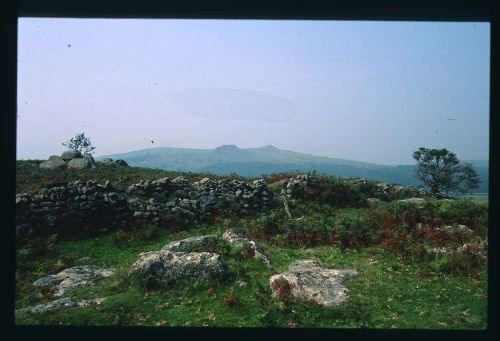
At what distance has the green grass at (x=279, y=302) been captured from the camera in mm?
6488

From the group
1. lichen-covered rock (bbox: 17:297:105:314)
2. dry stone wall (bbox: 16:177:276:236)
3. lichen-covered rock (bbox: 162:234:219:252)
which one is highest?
dry stone wall (bbox: 16:177:276:236)

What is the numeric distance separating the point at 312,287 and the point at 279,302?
2.77ft

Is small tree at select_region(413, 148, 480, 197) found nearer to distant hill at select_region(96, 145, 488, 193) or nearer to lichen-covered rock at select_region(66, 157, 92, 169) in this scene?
distant hill at select_region(96, 145, 488, 193)

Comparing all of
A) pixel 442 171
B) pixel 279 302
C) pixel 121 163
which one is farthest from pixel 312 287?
pixel 121 163

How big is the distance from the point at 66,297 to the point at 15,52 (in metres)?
5.00

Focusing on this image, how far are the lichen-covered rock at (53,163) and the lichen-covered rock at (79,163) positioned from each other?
1.34 ft

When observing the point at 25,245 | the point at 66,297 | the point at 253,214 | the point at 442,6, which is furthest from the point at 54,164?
the point at 442,6

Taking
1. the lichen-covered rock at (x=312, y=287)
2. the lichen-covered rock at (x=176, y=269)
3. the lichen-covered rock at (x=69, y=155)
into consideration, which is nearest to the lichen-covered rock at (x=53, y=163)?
the lichen-covered rock at (x=69, y=155)

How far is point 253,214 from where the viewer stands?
13812mm

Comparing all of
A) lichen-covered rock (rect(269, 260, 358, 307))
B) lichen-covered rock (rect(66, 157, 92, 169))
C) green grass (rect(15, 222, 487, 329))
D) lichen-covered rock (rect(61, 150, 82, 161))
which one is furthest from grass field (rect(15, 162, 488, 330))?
lichen-covered rock (rect(61, 150, 82, 161))

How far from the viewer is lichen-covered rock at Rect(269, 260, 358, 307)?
7.01 meters

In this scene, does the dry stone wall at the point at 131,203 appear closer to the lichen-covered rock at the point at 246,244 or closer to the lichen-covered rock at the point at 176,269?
the lichen-covered rock at the point at 246,244

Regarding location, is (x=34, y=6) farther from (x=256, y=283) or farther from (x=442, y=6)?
(x=256, y=283)

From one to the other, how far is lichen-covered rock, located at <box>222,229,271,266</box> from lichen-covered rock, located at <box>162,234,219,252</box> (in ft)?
1.65
